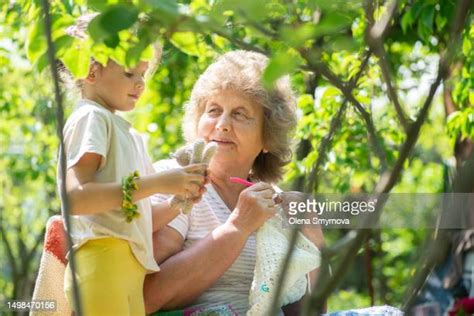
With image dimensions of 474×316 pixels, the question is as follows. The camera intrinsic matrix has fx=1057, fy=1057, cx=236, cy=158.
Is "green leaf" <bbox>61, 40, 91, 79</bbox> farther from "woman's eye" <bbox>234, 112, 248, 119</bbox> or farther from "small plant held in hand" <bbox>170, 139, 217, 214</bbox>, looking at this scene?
"woman's eye" <bbox>234, 112, 248, 119</bbox>

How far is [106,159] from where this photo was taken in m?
2.80

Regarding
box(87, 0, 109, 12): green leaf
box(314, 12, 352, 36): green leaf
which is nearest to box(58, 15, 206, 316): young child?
box(87, 0, 109, 12): green leaf

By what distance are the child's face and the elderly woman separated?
36 centimetres

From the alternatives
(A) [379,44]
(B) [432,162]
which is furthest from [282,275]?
(B) [432,162]

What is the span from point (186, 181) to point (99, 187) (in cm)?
24

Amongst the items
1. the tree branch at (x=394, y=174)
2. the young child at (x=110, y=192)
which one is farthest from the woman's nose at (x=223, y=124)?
the tree branch at (x=394, y=174)

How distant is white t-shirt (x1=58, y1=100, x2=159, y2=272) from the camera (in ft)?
9.02

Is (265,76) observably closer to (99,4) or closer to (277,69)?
(277,69)

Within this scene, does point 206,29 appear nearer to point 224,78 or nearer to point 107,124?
point 107,124

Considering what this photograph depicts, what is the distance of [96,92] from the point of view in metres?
2.92

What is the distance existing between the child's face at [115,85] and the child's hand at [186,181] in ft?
0.93

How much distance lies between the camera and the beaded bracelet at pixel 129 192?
105 inches

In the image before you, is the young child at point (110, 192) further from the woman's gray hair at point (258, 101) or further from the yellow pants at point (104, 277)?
the woman's gray hair at point (258, 101)
